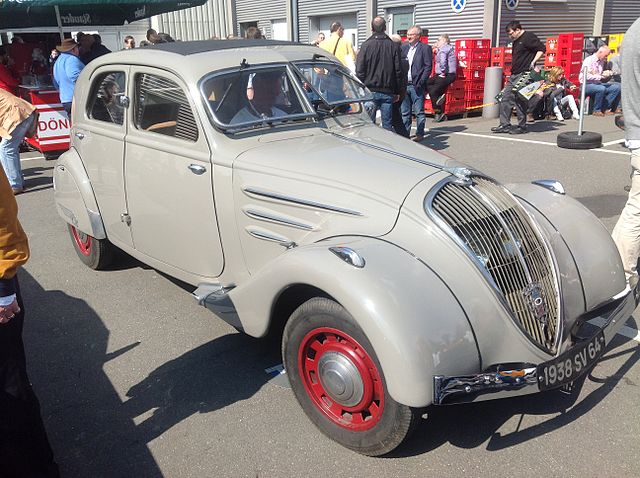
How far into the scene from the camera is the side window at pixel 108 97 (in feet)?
14.5

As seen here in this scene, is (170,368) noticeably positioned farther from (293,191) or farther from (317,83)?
(317,83)

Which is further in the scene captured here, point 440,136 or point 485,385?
point 440,136

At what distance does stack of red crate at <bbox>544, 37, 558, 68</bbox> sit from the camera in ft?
44.3

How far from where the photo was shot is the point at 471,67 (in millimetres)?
12898

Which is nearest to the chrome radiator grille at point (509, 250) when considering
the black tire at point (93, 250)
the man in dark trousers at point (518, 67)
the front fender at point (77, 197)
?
the front fender at point (77, 197)

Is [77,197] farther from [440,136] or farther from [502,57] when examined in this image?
[502,57]

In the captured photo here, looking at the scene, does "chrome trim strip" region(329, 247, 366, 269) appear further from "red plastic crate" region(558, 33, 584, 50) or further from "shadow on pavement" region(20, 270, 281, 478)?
"red plastic crate" region(558, 33, 584, 50)

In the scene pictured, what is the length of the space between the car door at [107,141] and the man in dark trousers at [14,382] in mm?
2048

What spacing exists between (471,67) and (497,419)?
1126 cm

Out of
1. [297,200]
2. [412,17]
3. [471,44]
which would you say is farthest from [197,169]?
[412,17]

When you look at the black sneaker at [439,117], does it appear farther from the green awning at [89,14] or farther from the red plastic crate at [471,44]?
the green awning at [89,14]

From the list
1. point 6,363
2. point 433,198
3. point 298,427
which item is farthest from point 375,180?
point 6,363

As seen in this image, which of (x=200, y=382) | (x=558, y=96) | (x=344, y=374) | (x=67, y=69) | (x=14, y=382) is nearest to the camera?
(x=14, y=382)

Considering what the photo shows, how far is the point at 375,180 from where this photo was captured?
10.4ft
